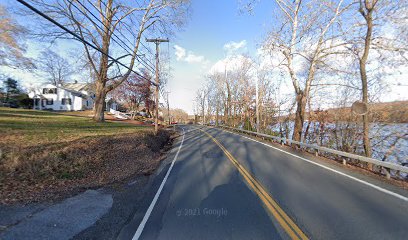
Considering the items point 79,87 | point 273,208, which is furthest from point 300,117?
point 79,87

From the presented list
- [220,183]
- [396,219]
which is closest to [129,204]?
[220,183]

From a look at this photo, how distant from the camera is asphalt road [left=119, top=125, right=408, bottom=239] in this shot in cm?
347

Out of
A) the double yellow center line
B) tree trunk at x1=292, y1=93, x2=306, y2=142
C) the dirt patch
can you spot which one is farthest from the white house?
the double yellow center line

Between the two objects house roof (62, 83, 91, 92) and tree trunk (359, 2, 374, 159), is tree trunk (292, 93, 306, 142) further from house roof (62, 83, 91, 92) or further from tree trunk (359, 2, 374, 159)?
house roof (62, 83, 91, 92)

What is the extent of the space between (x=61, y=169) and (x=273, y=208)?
7003 mm

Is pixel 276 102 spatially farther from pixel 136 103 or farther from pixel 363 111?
pixel 136 103

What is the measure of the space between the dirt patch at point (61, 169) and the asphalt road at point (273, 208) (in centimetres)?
259

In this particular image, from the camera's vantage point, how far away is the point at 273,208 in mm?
4258

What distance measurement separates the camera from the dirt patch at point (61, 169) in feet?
17.8

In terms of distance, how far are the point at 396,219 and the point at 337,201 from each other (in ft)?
3.30

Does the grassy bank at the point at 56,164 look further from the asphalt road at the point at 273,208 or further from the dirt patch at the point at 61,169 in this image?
the asphalt road at the point at 273,208

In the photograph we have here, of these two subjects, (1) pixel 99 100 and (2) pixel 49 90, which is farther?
(2) pixel 49 90

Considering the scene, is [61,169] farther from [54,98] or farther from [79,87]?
[79,87]

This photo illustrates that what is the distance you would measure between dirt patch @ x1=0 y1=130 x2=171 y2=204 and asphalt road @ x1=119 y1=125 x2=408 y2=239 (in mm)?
2594
